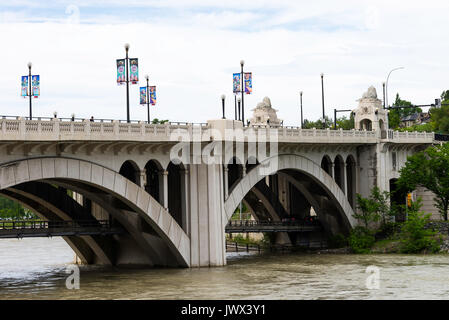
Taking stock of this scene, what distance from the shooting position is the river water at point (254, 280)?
4919 centimetres

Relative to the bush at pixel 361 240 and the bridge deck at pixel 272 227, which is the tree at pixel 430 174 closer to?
the bush at pixel 361 240

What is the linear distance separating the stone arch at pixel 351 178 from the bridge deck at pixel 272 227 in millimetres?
4109

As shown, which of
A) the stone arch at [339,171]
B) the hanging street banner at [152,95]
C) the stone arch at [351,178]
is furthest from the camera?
the stone arch at [351,178]

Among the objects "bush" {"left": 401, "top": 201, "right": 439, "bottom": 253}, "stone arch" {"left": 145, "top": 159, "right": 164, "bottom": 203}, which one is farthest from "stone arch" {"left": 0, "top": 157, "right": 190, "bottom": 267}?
"bush" {"left": 401, "top": 201, "right": 439, "bottom": 253}

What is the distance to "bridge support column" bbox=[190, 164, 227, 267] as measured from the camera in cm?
6075

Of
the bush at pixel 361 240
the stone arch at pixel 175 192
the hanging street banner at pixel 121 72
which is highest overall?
the hanging street banner at pixel 121 72

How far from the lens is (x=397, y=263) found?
215 feet

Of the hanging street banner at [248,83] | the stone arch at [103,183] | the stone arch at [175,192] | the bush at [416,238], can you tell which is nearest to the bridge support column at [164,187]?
the stone arch at [103,183]

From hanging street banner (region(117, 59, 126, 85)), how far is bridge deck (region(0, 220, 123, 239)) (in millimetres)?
9724

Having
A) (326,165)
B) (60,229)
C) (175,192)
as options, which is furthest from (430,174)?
(60,229)

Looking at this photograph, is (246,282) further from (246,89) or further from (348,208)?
(348,208)

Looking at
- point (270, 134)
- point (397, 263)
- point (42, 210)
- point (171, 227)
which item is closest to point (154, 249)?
point (171, 227)

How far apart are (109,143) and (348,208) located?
33.1 meters

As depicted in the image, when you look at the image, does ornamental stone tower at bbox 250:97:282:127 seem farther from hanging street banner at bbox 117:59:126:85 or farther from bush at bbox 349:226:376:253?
hanging street banner at bbox 117:59:126:85
